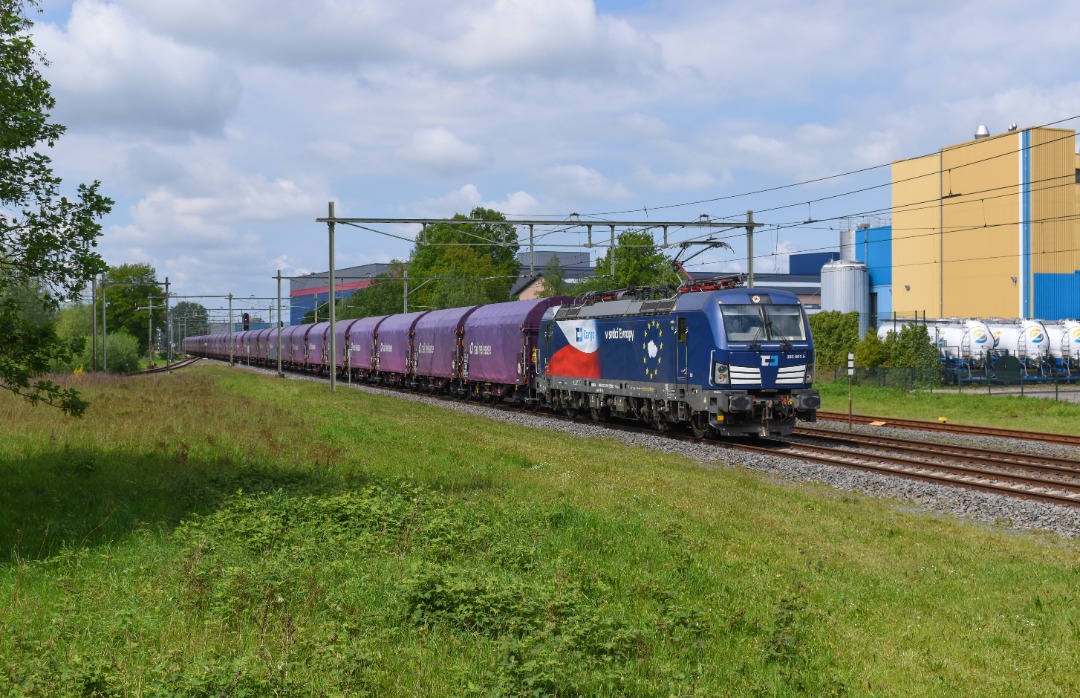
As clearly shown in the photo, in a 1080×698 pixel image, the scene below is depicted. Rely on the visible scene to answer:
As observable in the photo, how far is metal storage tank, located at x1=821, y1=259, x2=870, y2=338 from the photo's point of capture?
7875 cm

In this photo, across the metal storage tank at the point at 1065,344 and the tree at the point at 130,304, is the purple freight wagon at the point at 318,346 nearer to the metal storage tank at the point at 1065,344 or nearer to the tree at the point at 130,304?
the metal storage tank at the point at 1065,344

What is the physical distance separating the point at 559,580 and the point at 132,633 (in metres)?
3.67

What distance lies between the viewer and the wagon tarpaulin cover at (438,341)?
41906mm

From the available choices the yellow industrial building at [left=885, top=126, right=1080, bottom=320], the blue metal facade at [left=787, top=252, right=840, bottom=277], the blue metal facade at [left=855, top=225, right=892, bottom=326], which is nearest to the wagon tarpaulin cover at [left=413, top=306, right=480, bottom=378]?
the yellow industrial building at [left=885, top=126, right=1080, bottom=320]

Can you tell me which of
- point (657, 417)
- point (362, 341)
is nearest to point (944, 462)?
point (657, 417)

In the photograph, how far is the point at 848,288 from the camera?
78812 millimetres

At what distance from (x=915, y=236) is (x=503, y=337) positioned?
46296mm

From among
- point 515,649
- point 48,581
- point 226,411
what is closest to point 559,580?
point 515,649

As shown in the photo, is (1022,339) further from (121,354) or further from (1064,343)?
(121,354)

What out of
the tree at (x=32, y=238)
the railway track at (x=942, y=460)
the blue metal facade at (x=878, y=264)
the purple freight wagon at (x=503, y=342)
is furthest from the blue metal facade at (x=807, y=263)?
the tree at (x=32, y=238)

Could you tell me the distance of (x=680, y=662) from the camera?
23.9 feet

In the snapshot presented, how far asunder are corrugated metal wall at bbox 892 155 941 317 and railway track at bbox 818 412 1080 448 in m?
40.1

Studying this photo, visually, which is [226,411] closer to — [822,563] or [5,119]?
[5,119]

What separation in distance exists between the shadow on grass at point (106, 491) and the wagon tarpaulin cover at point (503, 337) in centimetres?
1961
